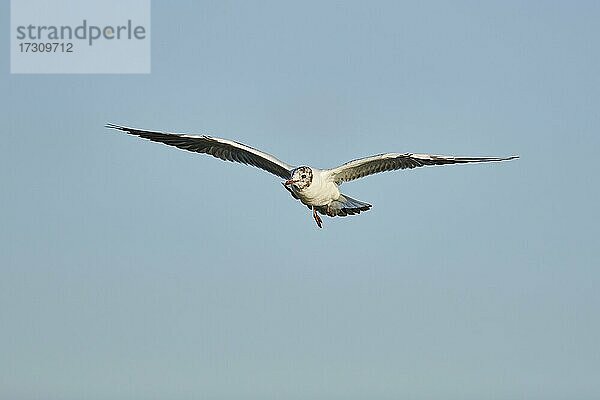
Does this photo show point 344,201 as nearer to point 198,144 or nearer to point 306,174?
point 306,174

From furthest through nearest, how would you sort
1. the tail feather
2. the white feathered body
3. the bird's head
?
the tail feather < the white feathered body < the bird's head

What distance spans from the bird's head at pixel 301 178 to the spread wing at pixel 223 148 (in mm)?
615

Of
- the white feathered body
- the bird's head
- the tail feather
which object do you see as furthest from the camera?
the tail feather

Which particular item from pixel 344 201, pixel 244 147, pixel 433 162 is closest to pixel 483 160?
pixel 433 162

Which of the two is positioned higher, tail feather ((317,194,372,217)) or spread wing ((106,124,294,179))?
spread wing ((106,124,294,179))

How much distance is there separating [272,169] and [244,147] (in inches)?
21.2

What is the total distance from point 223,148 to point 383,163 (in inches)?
97.4

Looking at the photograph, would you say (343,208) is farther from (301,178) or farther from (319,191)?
(301,178)

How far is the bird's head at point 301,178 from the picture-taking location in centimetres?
1834

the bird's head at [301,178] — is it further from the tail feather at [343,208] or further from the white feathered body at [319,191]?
the tail feather at [343,208]

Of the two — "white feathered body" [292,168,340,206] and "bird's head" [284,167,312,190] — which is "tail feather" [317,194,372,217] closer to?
"white feathered body" [292,168,340,206]

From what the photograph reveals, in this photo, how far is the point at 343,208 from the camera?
1931cm

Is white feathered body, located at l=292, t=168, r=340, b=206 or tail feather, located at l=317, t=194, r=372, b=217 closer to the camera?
white feathered body, located at l=292, t=168, r=340, b=206

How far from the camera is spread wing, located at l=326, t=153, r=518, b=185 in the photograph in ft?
62.7
